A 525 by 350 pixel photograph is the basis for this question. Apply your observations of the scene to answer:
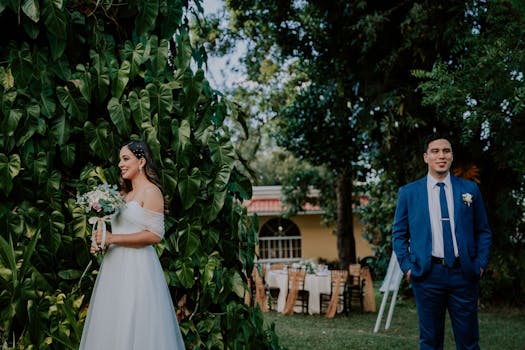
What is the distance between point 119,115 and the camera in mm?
4074

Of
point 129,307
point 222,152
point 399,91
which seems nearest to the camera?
point 129,307

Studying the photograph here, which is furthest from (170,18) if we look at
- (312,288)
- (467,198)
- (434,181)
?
(312,288)

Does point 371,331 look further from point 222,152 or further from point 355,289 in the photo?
point 222,152

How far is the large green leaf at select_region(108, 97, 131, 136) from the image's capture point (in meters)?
4.06

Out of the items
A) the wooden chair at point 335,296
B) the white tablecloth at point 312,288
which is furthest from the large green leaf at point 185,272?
the white tablecloth at point 312,288

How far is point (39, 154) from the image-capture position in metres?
3.98

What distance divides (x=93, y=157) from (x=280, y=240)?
21599 millimetres

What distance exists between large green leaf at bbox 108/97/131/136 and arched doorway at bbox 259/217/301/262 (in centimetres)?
A: 2150

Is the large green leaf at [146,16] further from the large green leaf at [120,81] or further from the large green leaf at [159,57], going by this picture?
the large green leaf at [120,81]

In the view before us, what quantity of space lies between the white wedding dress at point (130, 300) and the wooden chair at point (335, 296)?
8.45 meters

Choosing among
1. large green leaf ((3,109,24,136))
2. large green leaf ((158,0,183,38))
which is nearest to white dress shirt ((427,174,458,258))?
large green leaf ((158,0,183,38))

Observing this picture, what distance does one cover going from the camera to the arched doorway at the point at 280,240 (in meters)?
25.5

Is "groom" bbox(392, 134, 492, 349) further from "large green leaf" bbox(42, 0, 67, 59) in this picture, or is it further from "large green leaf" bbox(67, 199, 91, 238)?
"large green leaf" bbox(42, 0, 67, 59)

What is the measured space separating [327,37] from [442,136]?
22.0ft
